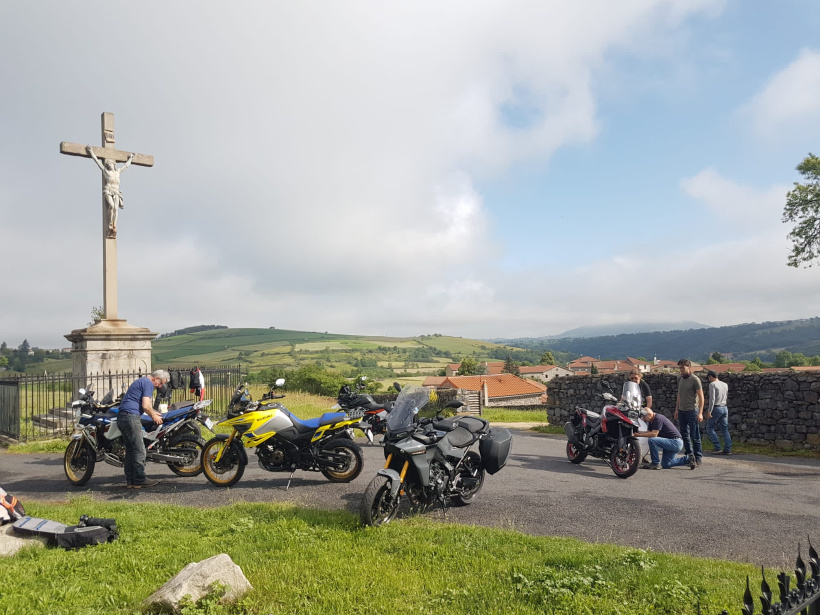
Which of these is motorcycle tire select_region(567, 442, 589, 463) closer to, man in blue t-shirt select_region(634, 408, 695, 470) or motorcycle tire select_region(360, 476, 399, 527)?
man in blue t-shirt select_region(634, 408, 695, 470)

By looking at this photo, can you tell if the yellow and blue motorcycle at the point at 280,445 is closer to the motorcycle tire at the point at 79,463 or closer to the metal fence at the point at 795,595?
the motorcycle tire at the point at 79,463

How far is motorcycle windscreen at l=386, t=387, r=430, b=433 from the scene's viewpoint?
19.2 ft

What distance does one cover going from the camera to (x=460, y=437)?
6.25 meters

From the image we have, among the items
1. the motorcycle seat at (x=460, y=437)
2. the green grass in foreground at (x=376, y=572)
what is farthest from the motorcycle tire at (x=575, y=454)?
the green grass in foreground at (x=376, y=572)

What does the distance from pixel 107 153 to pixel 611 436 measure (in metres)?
13.7

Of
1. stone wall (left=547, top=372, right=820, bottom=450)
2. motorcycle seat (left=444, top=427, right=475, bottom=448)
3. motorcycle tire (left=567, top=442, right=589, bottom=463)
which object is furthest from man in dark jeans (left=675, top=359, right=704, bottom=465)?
motorcycle seat (left=444, top=427, right=475, bottom=448)

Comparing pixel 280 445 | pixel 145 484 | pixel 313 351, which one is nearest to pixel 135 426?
pixel 145 484

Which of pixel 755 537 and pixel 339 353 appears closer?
pixel 755 537

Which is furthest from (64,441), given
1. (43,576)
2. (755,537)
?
(755,537)

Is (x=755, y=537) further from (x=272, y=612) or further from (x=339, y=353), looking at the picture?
(x=339, y=353)

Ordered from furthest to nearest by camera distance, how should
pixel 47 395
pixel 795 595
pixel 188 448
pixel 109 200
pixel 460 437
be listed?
pixel 109 200 < pixel 47 395 < pixel 188 448 < pixel 460 437 < pixel 795 595

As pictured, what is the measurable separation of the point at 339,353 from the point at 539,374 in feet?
125

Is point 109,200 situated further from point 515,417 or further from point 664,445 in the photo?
point 515,417

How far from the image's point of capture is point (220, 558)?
385 centimetres
